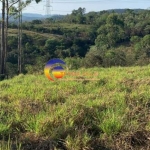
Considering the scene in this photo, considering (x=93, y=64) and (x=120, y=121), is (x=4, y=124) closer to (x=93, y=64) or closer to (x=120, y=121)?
(x=120, y=121)

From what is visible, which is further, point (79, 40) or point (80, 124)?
point (79, 40)

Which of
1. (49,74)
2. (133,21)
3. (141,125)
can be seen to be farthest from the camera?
(133,21)

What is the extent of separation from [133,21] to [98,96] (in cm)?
5030

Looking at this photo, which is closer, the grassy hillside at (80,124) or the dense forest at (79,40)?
the grassy hillside at (80,124)

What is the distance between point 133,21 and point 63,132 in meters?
51.9

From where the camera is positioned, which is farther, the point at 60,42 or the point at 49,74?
the point at 60,42

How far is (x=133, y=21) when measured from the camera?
172 ft

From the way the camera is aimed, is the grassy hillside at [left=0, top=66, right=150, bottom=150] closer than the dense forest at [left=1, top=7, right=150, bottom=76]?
Yes

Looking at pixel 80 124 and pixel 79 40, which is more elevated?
pixel 79 40

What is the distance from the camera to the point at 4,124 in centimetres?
308

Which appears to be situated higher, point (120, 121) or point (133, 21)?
point (133, 21)

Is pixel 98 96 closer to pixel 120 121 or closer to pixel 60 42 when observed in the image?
pixel 120 121

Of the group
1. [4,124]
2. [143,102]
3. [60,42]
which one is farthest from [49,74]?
[60,42]

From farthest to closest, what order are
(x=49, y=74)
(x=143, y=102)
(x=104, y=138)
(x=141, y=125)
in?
1. (x=49, y=74)
2. (x=143, y=102)
3. (x=141, y=125)
4. (x=104, y=138)
